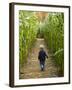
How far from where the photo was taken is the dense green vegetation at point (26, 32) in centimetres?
222

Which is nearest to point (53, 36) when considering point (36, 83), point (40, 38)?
point (40, 38)

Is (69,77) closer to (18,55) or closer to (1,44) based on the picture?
(18,55)

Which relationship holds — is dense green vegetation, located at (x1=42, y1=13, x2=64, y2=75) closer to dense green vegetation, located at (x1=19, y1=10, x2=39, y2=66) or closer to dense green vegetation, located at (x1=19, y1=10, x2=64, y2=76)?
dense green vegetation, located at (x1=19, y1=10, x2=64, y2=76)

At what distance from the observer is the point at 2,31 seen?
2.18 m

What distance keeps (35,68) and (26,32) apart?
326 mm

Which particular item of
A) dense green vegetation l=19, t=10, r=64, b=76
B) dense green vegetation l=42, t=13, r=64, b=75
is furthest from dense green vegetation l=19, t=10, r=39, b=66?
dense green vegetation l=42, t=13, r=64, b=75

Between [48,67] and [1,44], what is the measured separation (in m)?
0.48

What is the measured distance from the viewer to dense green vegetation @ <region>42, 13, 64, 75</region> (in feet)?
7.61

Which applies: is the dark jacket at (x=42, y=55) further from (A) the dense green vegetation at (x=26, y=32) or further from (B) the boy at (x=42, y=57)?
(A) the dense green vegetation at (x=26, y=32)

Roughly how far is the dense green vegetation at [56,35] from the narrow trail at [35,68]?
2.2 inches

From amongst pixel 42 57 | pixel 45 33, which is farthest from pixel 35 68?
pixel 45 33

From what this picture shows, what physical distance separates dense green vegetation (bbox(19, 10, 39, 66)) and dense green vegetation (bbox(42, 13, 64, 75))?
0.10 meters

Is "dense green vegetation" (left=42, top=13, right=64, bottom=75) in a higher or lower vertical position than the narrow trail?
higher

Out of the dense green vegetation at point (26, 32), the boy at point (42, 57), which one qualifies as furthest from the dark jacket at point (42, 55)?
the dense green vegetation at point (26, 32)
